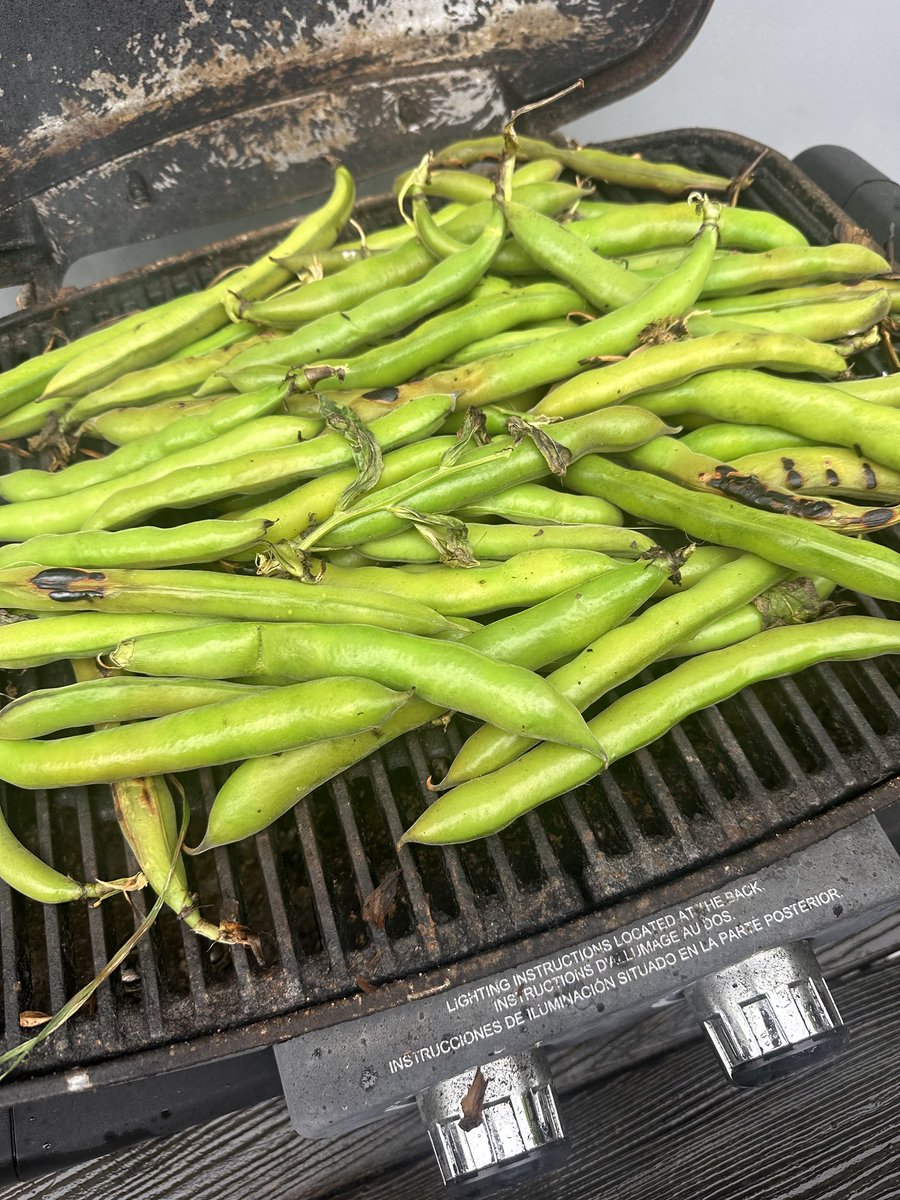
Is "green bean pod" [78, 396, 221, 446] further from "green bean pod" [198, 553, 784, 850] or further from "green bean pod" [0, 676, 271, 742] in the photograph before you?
"green bean pod" [198, 553, 784, 850]

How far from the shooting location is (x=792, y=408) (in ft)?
5.99

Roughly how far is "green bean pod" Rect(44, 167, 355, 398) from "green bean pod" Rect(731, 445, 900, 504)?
1498 mm

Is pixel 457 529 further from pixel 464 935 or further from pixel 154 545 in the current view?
pixel 464 935

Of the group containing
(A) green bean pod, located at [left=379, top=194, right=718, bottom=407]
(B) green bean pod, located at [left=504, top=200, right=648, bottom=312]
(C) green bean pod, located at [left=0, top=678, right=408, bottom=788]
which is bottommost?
(C) green bean pod, located at [left=0, top=678, right=408, bottom=788]

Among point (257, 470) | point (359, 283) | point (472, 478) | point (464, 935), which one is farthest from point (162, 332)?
point (464, 935)

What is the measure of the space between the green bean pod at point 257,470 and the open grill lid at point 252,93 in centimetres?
158

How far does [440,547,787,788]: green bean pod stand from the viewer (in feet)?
5.32

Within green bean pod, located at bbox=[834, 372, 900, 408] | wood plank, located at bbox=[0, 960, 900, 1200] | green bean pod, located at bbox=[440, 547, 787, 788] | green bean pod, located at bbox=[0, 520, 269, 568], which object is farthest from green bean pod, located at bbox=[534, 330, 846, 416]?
wood plank, located at bbox=[0, 960, 900, 1200]

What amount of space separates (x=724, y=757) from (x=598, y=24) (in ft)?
9.04

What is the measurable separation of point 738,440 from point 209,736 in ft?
4.63

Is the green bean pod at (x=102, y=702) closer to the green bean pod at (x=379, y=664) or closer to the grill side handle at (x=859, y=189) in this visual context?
Result: the green bean pod at (x=379, y=664)

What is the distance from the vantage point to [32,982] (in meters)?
1.61

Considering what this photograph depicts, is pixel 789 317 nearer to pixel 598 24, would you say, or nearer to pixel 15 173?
pixel 598 24

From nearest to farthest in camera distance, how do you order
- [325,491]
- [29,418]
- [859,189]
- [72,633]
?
[72,633]
[325,491]
[29,418]
[859,189]
